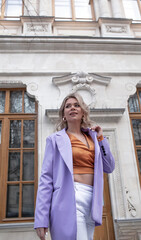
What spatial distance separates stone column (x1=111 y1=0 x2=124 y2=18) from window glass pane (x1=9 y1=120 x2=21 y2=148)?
416 centimetres

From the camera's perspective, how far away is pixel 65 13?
243 inches

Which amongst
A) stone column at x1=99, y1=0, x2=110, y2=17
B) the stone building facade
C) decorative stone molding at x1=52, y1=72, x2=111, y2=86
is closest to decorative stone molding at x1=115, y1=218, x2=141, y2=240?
the stone building facade

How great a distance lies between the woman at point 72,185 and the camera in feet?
4.73

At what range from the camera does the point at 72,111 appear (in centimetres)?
192

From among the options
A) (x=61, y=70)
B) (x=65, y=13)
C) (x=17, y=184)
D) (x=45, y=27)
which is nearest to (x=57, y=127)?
(x=17, y=184)

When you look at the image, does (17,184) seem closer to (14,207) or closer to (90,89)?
(14,207)

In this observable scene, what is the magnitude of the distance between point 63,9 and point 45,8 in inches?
29.5

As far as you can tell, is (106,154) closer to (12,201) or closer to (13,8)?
(12,201)

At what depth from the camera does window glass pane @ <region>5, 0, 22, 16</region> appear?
235 inches

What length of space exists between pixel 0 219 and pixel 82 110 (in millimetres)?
3153

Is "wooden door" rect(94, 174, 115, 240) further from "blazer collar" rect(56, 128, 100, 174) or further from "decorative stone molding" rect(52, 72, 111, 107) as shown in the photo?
"blazer collar" rect(56, 128, 100, 174)

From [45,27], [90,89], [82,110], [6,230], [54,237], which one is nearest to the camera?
[54,237]

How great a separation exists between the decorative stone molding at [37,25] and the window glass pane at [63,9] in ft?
2.54

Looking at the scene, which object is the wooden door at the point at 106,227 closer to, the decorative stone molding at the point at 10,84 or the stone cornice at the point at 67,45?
the decorative stone molding at the point at 10,84
